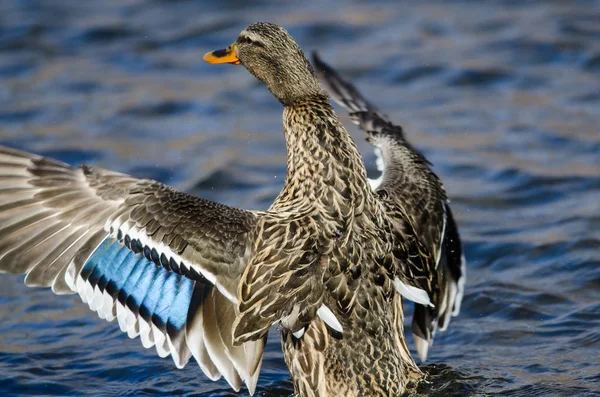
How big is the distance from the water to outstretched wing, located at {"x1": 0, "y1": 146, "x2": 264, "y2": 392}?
112cm

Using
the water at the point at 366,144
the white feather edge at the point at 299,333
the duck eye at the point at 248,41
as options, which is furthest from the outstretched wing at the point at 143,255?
the water at the point at 366,144

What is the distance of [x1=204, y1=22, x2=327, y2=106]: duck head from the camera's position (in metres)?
6.17

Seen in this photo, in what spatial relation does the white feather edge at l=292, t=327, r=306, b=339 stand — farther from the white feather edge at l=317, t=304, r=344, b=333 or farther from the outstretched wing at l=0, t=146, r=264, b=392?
the outstretched wing at l=0, t=146, r=264, b=392

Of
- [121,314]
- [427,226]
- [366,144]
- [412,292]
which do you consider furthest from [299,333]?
[366,144]

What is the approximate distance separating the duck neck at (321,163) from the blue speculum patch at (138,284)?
77 centimetres

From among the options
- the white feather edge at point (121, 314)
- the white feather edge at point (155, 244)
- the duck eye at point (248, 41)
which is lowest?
the white feather edge at point (121, 314)

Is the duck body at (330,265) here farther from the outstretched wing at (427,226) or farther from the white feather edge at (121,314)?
the white feather edge at (121,314)

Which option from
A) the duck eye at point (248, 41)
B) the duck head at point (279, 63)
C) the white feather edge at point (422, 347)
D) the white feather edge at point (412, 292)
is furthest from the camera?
the white feather edge at point (422, 347)

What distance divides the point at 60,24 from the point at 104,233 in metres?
8.59

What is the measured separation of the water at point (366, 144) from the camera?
748 cm

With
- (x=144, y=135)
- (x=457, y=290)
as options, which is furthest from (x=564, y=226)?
(x=144, y=135)

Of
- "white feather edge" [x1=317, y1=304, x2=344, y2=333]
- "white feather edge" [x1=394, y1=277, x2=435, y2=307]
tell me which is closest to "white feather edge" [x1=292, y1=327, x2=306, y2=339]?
"white feather edge" [x1=317, y1=304, x2=344, y2=333]

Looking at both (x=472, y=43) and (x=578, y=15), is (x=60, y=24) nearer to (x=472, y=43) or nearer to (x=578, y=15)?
(x=472, y=43)

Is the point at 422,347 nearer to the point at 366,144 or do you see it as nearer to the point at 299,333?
the point at 299,333
